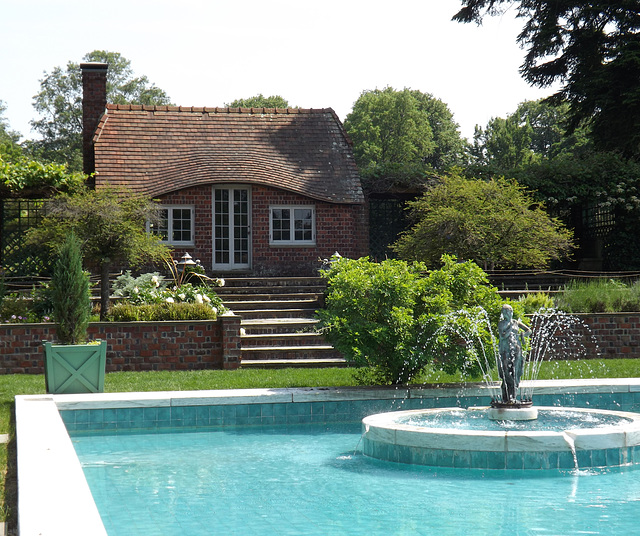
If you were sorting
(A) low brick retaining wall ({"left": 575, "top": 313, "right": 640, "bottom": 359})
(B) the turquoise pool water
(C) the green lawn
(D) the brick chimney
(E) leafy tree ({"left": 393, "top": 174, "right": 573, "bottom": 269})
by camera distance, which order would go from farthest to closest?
(D) the brick chimney
(E) leafy tree ({"left": 393, "top": 174, "right": 573, "bottom": 269})
(A) low brick retaining wall ({"left": 575, "top": 313, "right": 640, "bottom": 359})
(C) the green lawn
(B) the turquoise pool water

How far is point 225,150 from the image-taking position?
20.8 metres

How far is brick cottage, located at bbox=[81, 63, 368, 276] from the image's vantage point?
65.3 feet

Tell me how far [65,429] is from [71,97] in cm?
5070

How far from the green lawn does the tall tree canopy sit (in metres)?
9.72

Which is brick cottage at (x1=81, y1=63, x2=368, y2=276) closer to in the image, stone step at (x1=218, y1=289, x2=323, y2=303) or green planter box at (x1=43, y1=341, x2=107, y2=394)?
stone step at (x1=218, y1=289, x2=323, y2=303)

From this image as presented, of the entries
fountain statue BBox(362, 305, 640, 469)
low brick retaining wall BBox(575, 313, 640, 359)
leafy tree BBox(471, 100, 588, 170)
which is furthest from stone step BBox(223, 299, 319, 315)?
leafy tree BBox(471, 100, 588, 170)

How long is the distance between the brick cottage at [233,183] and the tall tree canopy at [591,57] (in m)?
6.77

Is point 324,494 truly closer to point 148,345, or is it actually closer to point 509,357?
point 509,357

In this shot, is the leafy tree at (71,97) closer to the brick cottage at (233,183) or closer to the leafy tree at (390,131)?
the leafy tree at (390,131)

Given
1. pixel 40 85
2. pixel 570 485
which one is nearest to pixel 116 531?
pixel 570 485

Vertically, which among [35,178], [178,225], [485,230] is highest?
[35,178]

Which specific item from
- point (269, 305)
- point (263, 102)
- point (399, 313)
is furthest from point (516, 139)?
point (399, 313)

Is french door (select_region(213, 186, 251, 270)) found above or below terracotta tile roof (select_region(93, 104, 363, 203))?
below

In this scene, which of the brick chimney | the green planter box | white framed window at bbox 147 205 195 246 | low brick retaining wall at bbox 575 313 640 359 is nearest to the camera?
the green planter box
